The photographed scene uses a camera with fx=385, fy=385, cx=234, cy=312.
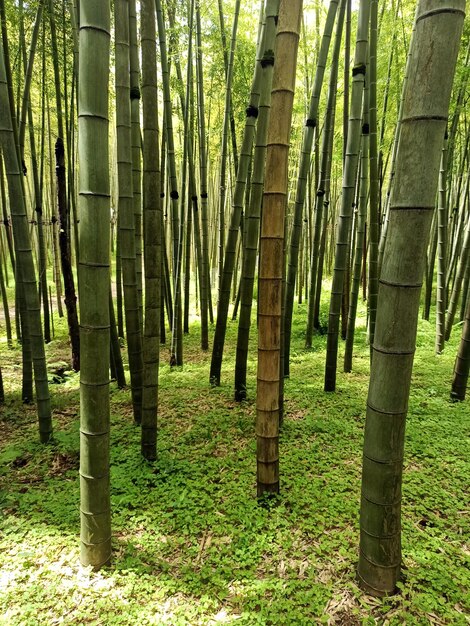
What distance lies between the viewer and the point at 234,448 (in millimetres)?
2807

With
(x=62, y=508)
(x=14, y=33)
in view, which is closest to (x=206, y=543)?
(x=62, y=508)

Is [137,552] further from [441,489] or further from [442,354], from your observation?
A: [442,354]

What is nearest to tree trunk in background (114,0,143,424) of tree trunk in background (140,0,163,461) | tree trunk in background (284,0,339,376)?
tree trunk in background (140,0,163,461)

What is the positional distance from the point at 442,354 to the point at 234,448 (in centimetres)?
337

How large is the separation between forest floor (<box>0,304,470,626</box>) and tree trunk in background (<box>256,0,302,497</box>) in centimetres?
35

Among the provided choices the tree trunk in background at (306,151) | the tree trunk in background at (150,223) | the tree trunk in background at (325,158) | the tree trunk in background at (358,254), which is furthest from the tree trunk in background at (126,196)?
the tree trunk in background at (358,254)

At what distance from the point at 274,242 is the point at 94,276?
0.84m

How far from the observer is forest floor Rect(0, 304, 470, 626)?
5.16 feet

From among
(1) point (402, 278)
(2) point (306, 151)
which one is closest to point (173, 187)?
(2) point (306, 151)

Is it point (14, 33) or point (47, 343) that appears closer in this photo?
point (14, 33)

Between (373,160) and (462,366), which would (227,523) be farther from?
(373,160)

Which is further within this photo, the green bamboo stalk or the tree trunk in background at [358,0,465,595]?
the green bamboo stalk

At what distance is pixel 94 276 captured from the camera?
4.88 feet

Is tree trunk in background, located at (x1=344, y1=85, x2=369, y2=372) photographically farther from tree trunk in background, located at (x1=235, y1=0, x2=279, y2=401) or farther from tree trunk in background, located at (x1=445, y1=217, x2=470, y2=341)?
tree trunk in background, located at (x1=445, y1=217, x2=470, y2=341)
